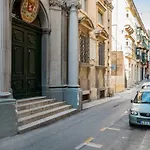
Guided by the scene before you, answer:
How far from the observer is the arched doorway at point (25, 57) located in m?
11.2

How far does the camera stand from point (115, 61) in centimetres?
3441

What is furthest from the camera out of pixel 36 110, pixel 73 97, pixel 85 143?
pixel 73 97

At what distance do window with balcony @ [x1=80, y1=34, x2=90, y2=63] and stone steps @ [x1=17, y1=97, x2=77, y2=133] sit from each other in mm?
5347

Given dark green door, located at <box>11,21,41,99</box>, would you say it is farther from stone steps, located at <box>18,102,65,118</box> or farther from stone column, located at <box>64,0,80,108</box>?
stone column, located at <box>64,0,80,108</box>

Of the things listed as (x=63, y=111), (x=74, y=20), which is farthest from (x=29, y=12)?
(x=63, y=111)

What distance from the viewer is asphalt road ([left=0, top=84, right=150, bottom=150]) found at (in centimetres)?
729

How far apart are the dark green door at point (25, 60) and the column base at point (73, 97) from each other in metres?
1.50

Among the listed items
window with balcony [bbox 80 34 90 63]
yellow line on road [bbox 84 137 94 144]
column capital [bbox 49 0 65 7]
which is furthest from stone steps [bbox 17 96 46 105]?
window with balcony [bbox 80 34 90 63]

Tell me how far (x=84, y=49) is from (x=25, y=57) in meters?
6.94

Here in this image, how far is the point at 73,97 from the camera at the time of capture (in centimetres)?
1362

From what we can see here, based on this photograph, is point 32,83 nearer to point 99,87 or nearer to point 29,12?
point 29,12

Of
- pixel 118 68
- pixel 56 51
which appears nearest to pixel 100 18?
pixel 56 51

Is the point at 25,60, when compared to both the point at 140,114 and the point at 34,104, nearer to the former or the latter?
the point at 34,104

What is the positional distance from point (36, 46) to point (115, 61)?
2256 cm
